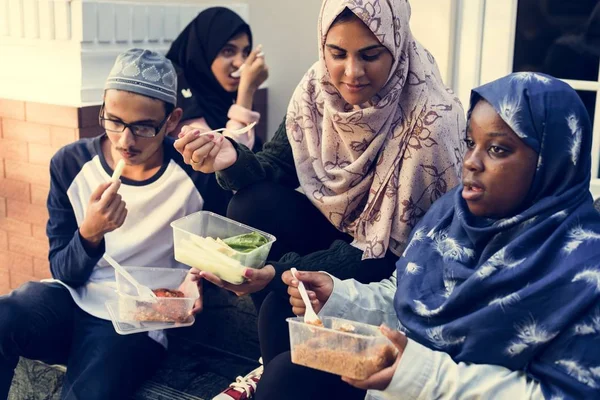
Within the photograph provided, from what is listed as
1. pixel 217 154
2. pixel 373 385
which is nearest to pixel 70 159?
pixel 217 154

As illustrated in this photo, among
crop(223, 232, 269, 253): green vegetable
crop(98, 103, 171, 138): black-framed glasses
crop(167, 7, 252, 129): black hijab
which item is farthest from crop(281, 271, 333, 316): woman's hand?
crop(167, 7, 252, 129): black hijab

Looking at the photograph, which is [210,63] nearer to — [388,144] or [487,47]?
[487,47]

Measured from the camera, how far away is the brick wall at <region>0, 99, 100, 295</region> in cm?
307

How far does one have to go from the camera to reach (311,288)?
1828 millimetres

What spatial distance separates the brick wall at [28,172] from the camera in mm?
3072

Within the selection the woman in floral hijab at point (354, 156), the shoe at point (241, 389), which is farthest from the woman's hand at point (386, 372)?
the shoe at point (241, 389)

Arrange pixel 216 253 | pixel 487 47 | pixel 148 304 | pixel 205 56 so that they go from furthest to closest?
pixel 205 56 < pixel 487 47 < pixel 148 304 < pixel 216 253

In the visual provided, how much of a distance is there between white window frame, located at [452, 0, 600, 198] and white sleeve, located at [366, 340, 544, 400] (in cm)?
147

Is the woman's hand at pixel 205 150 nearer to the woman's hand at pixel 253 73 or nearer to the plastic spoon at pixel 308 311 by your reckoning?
the plastic spoon at pixel 308 311

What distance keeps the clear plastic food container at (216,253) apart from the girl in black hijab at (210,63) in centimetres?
151

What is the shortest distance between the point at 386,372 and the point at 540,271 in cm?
36

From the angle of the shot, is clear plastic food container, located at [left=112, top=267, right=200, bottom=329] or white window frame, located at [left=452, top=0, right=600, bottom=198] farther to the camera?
white window frame, located at [left=452, top=0, right=600, bottom=198]

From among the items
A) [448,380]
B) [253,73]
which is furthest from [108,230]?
[253,73]

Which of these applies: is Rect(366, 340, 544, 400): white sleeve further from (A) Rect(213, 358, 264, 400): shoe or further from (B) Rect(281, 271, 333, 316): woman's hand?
(A) Rect(213, 358, 264, 400): shoe
